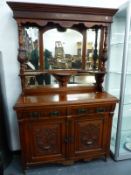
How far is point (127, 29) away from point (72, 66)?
81 centimetres

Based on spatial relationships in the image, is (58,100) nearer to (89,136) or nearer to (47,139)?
(47,139)

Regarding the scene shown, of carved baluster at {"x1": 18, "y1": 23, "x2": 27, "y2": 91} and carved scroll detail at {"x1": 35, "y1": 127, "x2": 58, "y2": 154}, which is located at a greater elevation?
carved baluster at {"x1": 18, "y1": 23, "x2": 27, "y2": 91}

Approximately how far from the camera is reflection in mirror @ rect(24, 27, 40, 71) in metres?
1.98

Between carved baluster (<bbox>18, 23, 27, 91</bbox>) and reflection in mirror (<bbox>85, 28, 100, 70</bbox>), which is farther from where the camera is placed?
reflection in mirror (<bbox>85, 28, 100, 70</bbox>)

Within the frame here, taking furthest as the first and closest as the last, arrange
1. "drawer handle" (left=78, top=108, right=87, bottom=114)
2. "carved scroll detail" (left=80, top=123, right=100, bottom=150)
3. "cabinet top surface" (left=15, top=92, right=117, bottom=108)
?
"carved scroll detail" (left=80, top=123, right=100, bottom=150) < "drawer handle" (left=78, top=108, right=87, bottom=114) < "cabinet top surface" (left=15, top=92, right=117, bottom=108)

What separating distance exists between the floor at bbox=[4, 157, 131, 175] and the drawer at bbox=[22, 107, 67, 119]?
2.62 feet

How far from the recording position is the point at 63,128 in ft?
6.21

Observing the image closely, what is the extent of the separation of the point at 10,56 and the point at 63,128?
44.9 inches

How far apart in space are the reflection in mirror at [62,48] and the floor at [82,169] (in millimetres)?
1350

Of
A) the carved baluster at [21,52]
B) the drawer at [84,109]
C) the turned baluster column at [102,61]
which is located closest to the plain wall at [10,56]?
the carved baluster at [21,52]

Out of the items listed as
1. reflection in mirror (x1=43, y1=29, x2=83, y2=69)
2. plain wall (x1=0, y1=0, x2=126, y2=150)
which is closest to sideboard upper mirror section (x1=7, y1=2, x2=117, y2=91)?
reflection in mirror (x1=43, y1=29, x2=83, y2=69)

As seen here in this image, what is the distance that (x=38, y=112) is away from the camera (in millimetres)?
1762

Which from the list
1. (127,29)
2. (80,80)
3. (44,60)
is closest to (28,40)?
(44,60)

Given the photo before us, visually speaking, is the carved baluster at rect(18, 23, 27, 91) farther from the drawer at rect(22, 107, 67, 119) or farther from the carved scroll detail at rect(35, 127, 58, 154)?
the carved scroll detail at rect(35, 127, 58, 154)
